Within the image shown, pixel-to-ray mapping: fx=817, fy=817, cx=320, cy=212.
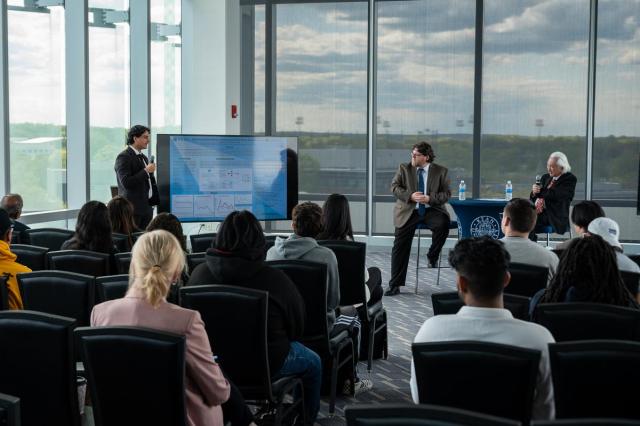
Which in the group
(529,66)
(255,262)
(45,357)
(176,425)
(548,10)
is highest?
(548,10)

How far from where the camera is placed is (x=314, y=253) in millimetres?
4891

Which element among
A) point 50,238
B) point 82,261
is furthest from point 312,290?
point 50,238

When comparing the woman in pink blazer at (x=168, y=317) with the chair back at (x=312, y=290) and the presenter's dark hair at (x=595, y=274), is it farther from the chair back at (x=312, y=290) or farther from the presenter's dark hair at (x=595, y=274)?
the presenter's dark hair at (x=595, y=274)

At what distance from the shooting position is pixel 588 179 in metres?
11.8

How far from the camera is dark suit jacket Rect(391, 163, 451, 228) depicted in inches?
361

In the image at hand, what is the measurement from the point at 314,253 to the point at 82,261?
1.38 metres

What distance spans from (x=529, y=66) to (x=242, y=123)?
4467 millimetres

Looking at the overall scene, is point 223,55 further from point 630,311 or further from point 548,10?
point 630,311

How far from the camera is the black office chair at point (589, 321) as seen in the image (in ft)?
10.6

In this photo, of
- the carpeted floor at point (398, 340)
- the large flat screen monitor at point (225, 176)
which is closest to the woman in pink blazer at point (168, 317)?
the carpeted floor at point (398, 340)

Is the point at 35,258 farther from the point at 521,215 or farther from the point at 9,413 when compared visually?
the point at 9,413

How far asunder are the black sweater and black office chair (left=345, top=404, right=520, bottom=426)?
185 cm

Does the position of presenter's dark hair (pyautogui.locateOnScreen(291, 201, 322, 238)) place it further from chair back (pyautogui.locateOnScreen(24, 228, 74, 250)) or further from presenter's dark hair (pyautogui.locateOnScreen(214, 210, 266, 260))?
chair back (pyautogui.locateOnScreen(24, 228, 74, 250))

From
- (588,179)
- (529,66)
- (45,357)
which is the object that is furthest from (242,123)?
(45,357)
